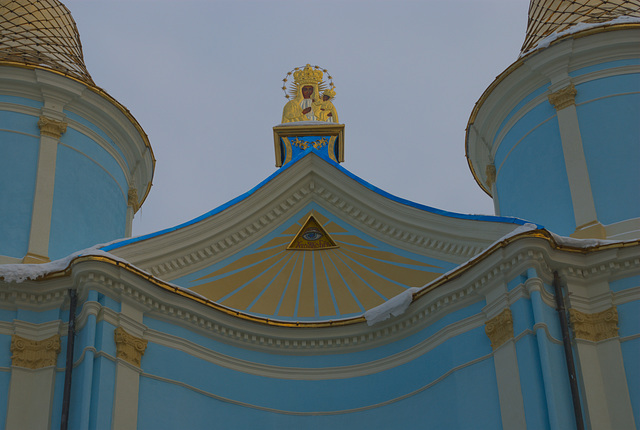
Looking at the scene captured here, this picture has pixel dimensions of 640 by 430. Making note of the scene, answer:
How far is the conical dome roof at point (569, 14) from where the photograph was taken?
16.4 m

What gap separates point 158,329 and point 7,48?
5729mm

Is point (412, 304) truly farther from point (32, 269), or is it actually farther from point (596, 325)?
point (32, 269)

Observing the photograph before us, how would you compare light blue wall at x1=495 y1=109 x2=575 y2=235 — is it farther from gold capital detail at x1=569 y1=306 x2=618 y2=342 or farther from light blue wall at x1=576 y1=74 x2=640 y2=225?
gold capital detail at x1=569 y1=306 x2=618 y2=342

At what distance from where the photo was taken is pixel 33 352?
12648 millimetres

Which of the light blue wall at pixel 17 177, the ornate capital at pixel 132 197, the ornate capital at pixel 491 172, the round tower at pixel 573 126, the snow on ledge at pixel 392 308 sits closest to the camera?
the snow on ledge at pixel 392 308

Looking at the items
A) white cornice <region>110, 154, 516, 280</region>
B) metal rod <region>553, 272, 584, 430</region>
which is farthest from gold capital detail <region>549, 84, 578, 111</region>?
metal rod <region>553, 272, 584, 430</region>

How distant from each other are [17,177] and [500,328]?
7.06 m

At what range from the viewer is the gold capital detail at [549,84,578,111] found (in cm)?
1527

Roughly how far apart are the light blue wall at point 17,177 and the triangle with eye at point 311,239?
11.9ft

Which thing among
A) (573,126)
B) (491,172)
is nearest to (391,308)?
(573,126)

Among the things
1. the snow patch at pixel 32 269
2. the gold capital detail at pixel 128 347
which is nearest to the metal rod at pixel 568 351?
the gold capital detail at pixel 128 347

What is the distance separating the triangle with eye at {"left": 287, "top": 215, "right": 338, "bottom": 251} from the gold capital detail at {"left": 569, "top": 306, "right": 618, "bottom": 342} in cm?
384

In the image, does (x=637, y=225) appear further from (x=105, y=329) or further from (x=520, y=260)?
(x=105, y=329)

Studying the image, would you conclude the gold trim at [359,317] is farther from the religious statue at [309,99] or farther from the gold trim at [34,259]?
the religious statue at [309,99]
